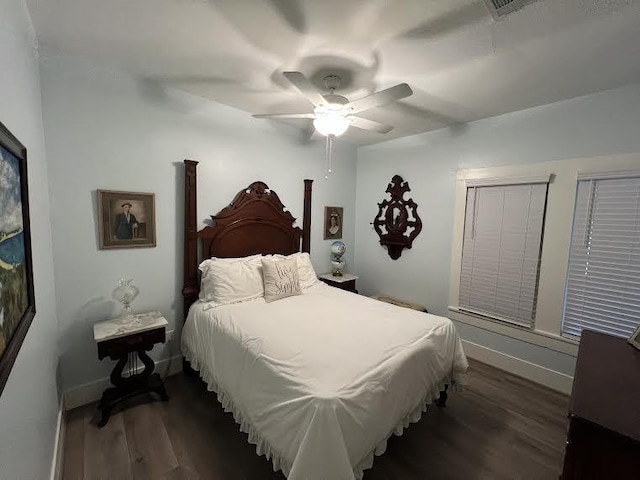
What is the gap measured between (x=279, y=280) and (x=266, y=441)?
1324 millimetres

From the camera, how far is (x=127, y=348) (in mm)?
1974

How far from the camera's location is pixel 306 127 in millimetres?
3275

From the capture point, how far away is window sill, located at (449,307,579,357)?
7.88 ft

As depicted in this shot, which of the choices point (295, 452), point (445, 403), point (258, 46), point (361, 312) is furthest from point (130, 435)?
point (258, 46)

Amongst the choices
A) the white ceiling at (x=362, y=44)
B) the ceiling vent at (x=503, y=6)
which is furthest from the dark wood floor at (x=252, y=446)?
the white ceiling at (x=362, y=44)

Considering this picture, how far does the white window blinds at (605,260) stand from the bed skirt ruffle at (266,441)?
1.26 meters

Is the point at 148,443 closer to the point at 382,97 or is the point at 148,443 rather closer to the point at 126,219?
the point at 126,219

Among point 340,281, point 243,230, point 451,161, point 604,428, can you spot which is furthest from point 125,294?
point 451,161

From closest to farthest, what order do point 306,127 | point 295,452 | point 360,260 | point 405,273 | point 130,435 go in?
point 295,452 < point 130,435 < point 306,127 < point 405,273 < point 360,260

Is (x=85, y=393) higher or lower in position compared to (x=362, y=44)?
lower

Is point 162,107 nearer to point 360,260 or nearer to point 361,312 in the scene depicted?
point 361,312

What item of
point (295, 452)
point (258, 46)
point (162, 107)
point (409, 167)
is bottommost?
point (295, 452)

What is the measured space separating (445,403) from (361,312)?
1.00 meters

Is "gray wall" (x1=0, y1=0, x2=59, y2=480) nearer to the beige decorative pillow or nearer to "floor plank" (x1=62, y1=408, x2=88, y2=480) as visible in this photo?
"floor plank" (x1=62, y1=408, x2=88, y2=480)
